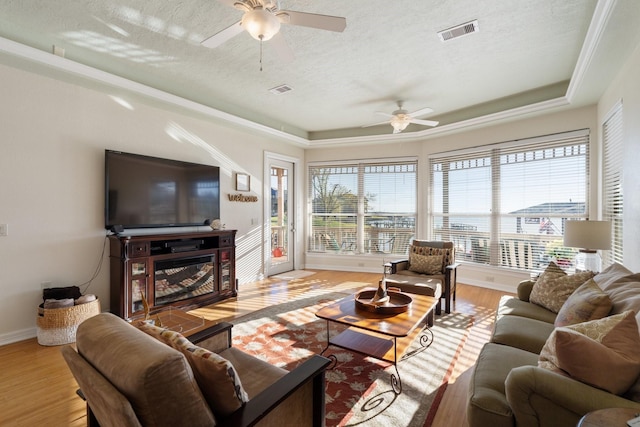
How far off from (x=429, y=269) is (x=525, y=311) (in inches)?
62.8

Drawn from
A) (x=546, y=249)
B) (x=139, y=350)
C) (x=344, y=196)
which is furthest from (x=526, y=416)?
(x=344, y=196)

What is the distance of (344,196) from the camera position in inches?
261

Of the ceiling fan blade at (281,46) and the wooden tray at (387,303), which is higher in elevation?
the ceiling fan blade at (281,46)

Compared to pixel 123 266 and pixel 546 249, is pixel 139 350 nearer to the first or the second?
pixel 123 266

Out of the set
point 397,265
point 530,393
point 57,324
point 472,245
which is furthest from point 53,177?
point 472,245

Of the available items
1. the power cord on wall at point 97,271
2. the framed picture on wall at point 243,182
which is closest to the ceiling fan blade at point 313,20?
the power cord on wall at point 97,271

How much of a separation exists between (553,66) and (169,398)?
188 inches

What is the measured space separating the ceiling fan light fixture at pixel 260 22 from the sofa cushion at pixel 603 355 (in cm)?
240

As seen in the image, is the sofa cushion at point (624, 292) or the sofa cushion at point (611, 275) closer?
the sofa cushion at point (624, 292)

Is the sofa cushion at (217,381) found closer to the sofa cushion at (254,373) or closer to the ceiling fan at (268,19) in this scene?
the sofa cushion at (254,373)

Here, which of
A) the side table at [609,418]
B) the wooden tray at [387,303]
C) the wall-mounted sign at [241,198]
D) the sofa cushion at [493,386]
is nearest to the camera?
the side table at [609,418]

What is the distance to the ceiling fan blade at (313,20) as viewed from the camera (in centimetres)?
205

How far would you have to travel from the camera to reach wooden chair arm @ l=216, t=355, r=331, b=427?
1.09 metres

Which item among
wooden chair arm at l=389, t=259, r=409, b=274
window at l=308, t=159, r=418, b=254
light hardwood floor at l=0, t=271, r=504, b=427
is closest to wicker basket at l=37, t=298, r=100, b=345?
light hardwood floor at l=0, t=271, r=504, b=427
